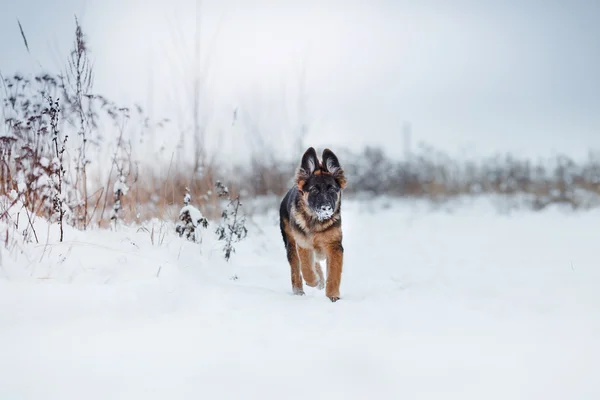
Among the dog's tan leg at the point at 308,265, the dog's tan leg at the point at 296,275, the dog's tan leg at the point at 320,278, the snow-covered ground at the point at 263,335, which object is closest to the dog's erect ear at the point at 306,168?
the dog's tan leg at the point at 308,265

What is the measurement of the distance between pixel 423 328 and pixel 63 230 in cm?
328

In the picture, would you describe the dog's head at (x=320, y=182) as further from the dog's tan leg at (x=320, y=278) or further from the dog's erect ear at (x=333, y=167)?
the dog's tan leg at (x=320, y=278)

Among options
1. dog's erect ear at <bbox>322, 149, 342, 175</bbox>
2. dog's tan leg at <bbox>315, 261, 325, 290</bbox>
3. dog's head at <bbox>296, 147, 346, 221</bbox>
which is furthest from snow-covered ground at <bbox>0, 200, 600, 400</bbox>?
dog's erect ear at <bbox>322, 149, 342, 175</bbox>

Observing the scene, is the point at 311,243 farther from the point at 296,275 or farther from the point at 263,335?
the point at 263,335

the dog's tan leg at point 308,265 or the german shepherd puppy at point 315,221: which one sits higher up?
the german shepherd puppy at point 315,221

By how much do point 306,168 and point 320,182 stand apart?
28cm

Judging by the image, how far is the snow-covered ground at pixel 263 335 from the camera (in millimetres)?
2490

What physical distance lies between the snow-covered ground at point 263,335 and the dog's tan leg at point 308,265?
870 mm

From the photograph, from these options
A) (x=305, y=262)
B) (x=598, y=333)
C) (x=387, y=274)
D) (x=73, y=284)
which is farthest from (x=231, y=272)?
(x=598, y=333)

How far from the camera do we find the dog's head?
481cm

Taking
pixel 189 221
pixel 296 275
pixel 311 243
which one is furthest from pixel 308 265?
pixel 189 221

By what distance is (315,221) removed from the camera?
4961 millimetres

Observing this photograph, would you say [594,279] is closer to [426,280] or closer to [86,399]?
[426,280]

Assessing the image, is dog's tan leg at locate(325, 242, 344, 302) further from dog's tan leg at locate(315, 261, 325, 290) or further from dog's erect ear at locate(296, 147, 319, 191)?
dog's tan leg at locate(315, 261, 325, 290)
